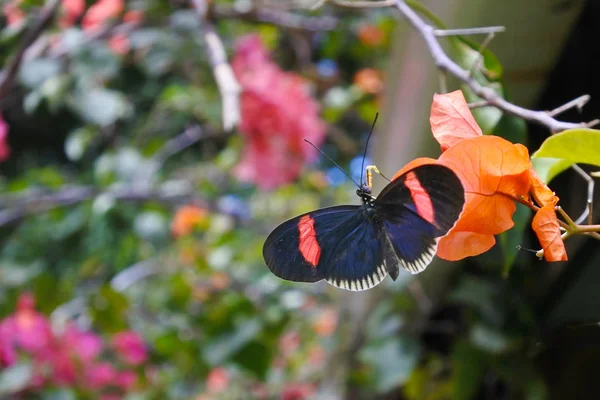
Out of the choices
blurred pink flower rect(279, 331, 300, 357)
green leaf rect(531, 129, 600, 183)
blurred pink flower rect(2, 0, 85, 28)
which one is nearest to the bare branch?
green leaf rect(531, 129, 600, 183)

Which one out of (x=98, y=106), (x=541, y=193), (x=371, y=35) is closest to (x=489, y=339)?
(x=541, y=193)

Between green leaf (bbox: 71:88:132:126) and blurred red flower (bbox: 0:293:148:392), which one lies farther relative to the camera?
blurred red flower (bbox: 0:293:148:392)

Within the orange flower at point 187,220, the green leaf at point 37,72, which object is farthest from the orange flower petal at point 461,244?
the orange flower at point 187,220

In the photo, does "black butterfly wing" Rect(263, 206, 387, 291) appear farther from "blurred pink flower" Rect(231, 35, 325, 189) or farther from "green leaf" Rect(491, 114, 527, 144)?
"blurred pink flower" Rect(231, 35, 325, 189)

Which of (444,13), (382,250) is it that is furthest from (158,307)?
(382,250)

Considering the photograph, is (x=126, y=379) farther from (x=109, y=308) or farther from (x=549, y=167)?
(x=549, y=167)

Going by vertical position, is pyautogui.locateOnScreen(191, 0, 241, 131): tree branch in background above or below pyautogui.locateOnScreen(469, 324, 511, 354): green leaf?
above

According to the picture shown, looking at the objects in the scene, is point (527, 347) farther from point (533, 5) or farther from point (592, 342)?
point (533, 5)
